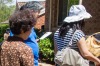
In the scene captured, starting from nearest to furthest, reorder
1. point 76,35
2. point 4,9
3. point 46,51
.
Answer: point 76,35, point 46,51, point 4,9

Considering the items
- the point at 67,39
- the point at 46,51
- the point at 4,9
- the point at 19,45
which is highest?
the point at 19,45

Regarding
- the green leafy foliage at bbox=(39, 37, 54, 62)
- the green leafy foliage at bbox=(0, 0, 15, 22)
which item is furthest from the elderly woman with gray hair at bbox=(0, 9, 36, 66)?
the green leafy foliage at bbox=(0, 0, 15, 22)

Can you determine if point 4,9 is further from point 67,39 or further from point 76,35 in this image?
point 76,35

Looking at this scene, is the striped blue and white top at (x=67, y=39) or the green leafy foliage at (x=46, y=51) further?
the green leafy foliage at (x=46, y=51)

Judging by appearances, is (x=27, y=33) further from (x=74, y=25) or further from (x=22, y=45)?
(x=74, y=25)

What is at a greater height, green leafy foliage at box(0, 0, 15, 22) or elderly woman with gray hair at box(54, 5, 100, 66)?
elderly woman with gray hair at box(54, 5, 100, 66)

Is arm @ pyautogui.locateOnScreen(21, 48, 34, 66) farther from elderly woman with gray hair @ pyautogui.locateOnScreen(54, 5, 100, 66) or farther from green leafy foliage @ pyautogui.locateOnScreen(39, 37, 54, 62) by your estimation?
green leafy foliage @ pyautogui.locateOnScreen(39, 37, 54, 62)

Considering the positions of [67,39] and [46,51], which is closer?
[67,39]

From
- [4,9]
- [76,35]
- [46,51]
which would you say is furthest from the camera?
[4,9]

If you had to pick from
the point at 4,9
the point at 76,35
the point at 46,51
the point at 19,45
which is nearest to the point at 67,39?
the point at 76,35

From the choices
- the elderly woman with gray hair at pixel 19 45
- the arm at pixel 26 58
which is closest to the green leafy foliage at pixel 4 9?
the elderly woman with gray hair at pixel 19 45

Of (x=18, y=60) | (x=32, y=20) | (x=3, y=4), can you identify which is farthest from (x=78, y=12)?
(x=3, y=4)

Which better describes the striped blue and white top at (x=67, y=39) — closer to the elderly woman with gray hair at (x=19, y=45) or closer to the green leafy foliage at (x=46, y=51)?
the elderly woman with gray hair at (x=19, y=45)

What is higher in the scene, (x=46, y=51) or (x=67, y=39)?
(x=67, y=39)
